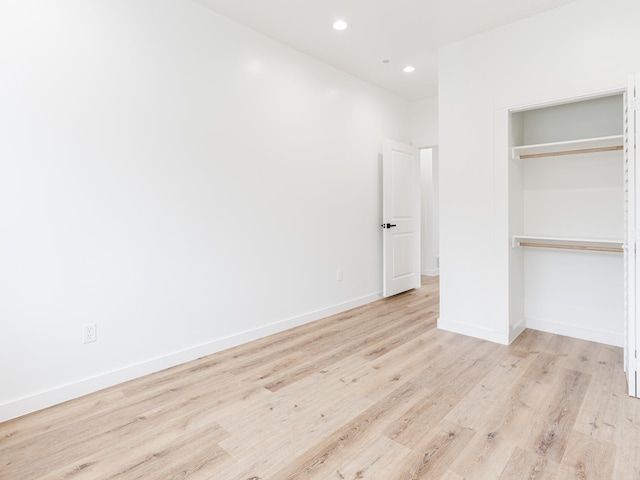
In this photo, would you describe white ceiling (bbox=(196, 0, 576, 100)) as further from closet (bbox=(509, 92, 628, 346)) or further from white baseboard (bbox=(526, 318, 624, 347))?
white baseboard (bbox=(526, 318, 624, 347))

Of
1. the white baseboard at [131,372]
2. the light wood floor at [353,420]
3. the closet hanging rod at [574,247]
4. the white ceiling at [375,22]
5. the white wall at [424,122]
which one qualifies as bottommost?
the light wood floor at [353,420]

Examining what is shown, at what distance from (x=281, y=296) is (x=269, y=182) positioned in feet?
3.65

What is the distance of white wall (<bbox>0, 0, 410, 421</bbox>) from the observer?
2.17 meters

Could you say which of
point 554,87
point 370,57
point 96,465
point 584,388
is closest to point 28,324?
point 96,465

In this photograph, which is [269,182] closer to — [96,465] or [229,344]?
[229,344]

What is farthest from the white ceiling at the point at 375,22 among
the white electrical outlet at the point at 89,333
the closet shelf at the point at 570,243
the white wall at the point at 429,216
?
Result: the white wall at the point at 429,216

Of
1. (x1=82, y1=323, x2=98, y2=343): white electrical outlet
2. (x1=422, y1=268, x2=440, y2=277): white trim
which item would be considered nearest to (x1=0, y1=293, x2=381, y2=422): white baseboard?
(x1=82, y1=323, x2=98, y2=343): white electrical outlet

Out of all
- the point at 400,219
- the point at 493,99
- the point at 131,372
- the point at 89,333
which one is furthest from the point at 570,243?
the point at 89,333

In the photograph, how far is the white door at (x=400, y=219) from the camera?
473 cm

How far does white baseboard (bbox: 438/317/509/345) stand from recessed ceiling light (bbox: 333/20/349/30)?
9.35 feet

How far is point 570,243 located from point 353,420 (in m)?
2.54

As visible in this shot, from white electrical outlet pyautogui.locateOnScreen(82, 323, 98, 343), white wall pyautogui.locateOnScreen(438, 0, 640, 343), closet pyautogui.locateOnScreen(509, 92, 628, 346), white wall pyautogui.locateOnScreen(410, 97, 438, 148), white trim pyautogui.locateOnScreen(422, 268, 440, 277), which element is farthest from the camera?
white trim pyautogui.locateOnScreen(422, 268, 440, 277)

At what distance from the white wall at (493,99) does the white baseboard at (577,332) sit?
1.81 feet

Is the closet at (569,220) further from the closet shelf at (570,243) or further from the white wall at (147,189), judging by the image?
the white wall at (147,189)
